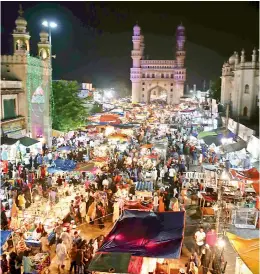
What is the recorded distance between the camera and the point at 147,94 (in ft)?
303

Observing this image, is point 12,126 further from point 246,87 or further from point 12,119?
point 246,87

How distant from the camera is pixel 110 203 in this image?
12.7 m

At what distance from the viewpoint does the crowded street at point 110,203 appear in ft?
28.1

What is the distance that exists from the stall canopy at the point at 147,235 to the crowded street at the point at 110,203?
4 centimetres

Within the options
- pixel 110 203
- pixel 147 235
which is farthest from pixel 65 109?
pixel 147 235

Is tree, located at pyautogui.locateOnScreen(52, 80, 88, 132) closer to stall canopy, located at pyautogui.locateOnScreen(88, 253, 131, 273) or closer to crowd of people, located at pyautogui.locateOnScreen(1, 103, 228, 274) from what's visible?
crowd of people, located at pyautogui.locateOnScreen(1, 103, 228, 274)

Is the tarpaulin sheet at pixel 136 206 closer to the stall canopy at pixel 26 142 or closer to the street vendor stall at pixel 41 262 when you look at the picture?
the street vendor stall at pixel 41 262

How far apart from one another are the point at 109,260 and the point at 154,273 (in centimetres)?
157

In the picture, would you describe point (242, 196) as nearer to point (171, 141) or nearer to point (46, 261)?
point (46, 261)

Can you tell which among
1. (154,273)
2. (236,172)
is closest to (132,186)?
(236,172)

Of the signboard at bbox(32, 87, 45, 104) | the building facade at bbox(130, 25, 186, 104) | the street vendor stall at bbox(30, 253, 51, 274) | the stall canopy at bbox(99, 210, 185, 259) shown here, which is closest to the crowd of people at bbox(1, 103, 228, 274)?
the street vendor stall at bbox(30, 253, 51, 274)

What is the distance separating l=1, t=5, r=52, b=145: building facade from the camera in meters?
20.9

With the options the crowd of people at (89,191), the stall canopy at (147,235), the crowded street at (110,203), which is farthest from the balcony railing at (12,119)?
the stall canopy at (147,235)

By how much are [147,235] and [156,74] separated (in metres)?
87.7
